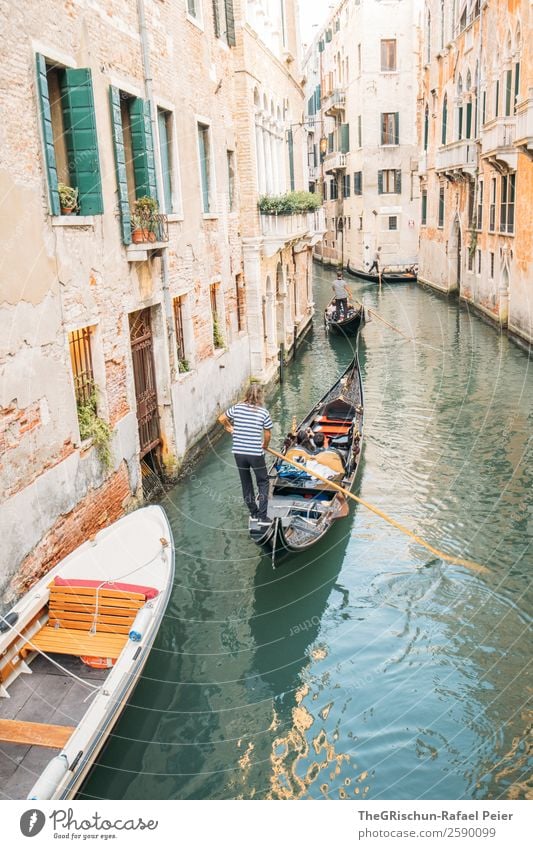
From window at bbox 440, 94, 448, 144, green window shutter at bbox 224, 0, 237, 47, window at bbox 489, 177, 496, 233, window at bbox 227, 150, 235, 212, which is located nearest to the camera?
green window shutter at bbox 224, 0, 237, 47

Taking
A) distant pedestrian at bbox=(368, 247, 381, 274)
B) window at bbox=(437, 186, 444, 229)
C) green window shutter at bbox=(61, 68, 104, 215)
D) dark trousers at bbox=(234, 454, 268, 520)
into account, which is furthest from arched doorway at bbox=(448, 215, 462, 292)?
green window shutter at bbox=(61, 68, 104, 215)

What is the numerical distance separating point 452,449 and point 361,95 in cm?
2356

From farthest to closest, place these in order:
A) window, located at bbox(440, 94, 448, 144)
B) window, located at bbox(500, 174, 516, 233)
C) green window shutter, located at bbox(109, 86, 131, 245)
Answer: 1. window, located at bbox(440, 94, 448, 144)
2. window, located at bbox(500, 174, 516, 233)
3. green window shutter, located at bbox(109, 86, 131, 245)

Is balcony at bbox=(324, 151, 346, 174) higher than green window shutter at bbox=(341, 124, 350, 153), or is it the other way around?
green window shutter at bbox=(341, 124, 350, 153)

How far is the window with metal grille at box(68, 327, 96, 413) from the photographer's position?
621cm

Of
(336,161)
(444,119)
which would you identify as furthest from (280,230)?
(336,161)

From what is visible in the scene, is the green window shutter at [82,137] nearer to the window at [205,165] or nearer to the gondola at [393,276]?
the window at [205,165]

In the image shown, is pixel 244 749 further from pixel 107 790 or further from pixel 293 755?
pixel 107 790

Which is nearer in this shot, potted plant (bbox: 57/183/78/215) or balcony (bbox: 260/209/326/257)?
potted plant (bbox: 57/183/78/215)

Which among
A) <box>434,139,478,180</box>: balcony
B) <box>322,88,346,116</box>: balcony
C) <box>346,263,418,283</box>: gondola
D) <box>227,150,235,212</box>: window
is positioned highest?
<box>322,88,346,116</box>: balcony

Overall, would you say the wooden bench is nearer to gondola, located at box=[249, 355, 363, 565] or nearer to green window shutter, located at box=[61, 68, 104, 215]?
gondola, located at box=[249, 355, 363, 565]

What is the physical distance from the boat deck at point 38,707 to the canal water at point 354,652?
323mm

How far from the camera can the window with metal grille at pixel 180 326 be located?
8.81m
